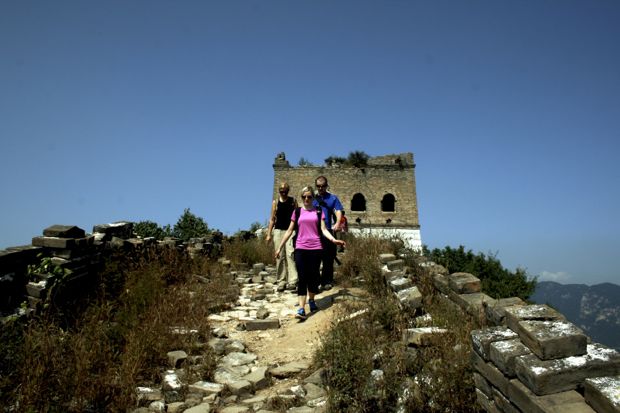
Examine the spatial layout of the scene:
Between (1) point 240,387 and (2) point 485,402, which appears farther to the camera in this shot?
(1) point 240,387

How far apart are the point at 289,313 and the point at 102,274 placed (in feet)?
9.58

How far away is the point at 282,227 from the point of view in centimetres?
780

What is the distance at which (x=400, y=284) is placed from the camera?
5.41 meters

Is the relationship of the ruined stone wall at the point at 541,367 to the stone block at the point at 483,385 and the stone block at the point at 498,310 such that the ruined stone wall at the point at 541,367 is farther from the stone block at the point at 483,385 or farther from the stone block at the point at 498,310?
the stone block at the point at 498,310

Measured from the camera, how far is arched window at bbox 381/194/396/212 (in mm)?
29802

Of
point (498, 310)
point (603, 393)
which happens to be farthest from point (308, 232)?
point (603, 393)

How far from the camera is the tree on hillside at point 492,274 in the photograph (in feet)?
51.7

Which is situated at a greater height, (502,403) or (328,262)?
(328,262)

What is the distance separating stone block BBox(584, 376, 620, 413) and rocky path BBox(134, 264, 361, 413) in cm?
196

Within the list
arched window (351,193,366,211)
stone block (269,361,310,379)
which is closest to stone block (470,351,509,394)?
stone block (269,361,310,379)

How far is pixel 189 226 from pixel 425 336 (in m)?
17.3

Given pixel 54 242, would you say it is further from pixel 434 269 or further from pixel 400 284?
pixel 434 269

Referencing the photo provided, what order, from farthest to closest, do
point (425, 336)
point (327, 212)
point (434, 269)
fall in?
point (327, 212) → point (434, 269) → point (425, 336)

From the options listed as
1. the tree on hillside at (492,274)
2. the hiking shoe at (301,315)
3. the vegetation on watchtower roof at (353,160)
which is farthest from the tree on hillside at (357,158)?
the hiking shoe at (301,315)
